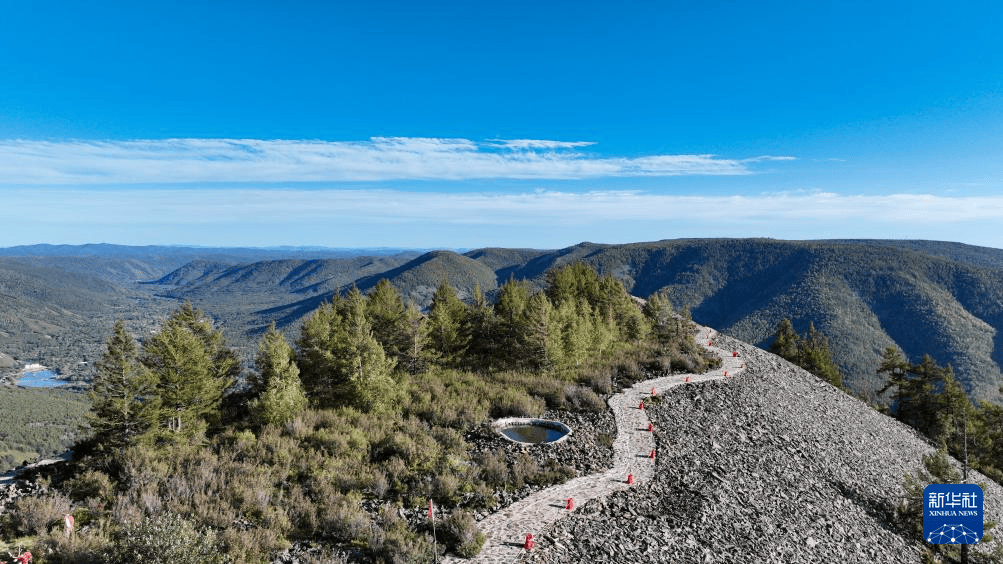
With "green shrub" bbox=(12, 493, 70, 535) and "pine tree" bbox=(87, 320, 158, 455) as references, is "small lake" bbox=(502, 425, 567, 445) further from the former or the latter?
"green shrub" bbox=(12, 493, 70, 535)

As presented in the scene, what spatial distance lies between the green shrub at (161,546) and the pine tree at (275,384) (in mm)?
11640

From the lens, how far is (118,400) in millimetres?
19312

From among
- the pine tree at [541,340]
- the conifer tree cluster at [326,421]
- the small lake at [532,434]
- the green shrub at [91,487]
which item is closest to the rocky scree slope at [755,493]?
the conifer tree cluster at [326,421]

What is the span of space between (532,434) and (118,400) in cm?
1792

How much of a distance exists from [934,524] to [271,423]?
26.7 meters

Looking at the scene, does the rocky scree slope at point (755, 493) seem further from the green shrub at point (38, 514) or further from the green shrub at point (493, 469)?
the green shrub at point (38, 514)

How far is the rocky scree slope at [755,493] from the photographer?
15141mm

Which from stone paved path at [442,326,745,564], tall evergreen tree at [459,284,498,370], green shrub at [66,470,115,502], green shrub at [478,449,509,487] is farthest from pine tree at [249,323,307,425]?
tall evergreen tree at [459,284,498,370]

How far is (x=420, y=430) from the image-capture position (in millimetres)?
22719

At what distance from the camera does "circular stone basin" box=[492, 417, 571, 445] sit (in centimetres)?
→ 2286

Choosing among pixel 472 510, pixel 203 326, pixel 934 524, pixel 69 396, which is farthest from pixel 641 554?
pixel 69 396

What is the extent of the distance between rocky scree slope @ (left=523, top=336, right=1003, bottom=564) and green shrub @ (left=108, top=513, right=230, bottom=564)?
8.11 meters

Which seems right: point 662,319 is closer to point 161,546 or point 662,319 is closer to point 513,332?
point 513,332

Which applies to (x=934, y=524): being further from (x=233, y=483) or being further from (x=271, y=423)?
(x=271, y=423)
